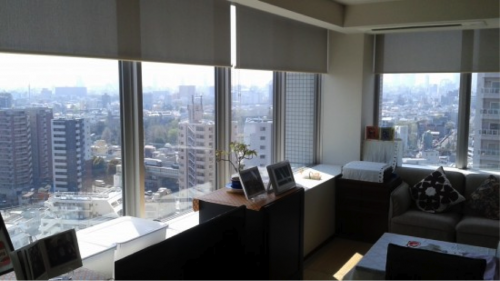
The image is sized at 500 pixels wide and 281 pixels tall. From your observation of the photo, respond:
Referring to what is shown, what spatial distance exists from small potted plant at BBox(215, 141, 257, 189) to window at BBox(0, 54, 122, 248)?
37.0 inches

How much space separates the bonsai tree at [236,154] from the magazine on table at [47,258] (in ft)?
5.87

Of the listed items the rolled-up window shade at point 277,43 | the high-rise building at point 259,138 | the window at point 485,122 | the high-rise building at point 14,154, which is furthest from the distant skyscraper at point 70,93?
the window at point 485,122

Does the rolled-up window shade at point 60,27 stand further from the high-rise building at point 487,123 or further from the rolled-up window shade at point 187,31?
the high-rise building at point 487,123

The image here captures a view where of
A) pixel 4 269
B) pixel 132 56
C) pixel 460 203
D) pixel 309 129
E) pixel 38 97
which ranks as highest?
pixel 132 56

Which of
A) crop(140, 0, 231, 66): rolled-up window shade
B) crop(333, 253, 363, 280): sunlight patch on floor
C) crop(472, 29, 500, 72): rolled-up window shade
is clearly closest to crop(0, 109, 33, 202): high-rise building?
crop(140, 0, 231, 66): rolled-up window shade

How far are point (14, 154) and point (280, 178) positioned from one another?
194 centimetres

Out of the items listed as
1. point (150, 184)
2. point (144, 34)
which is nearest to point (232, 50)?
point (144, 34)

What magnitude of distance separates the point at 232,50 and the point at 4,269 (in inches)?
96.2

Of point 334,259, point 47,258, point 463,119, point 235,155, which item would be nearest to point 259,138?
point 235,155

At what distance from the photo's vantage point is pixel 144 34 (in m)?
2.87

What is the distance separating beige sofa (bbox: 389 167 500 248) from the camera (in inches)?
171

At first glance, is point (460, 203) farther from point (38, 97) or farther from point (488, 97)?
point (38, 97)

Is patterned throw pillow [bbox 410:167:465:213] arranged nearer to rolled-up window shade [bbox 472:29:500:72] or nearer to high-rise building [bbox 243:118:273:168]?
rolled-up window shade [bbox 472:29:500:72]

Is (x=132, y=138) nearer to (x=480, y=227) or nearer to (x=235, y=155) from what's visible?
(x=235, y=155)
